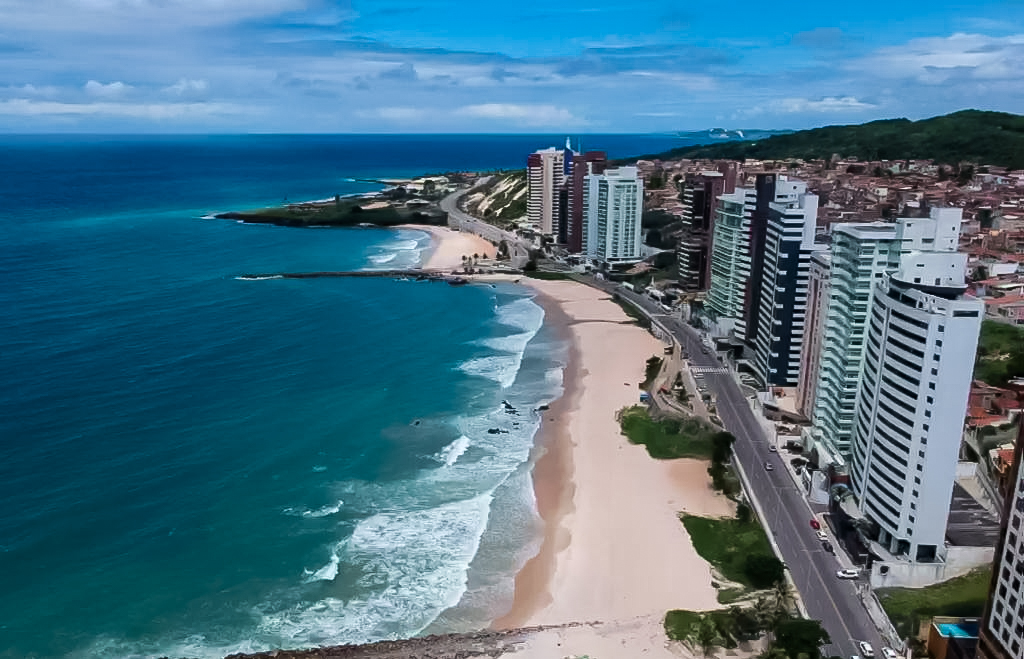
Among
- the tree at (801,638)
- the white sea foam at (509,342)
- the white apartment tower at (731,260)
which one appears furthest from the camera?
the white sea foam at (509,342)

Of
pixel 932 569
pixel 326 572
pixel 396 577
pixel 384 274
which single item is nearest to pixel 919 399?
pixel 932 569

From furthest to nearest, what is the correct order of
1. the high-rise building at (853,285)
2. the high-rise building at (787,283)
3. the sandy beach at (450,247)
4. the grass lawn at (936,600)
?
1. the sandy beach at (450,247)
2. the high-rise building at (787,283)
3. the high-rise building at (853,285)
4. the grass lawn at (936,600)

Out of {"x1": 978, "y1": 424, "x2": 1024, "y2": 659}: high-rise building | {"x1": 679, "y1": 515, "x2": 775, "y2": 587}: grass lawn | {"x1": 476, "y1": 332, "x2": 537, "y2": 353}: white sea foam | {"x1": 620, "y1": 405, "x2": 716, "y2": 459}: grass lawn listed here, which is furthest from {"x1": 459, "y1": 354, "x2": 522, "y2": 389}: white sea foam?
{"x1": 978, "y1": 424, "x2": 1024, "y2": 659}: high-rise building

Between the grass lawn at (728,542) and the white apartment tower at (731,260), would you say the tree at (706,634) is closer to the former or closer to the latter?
the grass lawn at (728,542)

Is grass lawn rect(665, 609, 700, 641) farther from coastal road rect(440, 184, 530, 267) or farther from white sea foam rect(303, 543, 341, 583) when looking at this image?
coastal road rect(440, 184, 530, 267)

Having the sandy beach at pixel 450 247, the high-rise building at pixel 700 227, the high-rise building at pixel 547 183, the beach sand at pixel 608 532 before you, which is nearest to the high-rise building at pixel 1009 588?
the beach sand at pixel 608 532

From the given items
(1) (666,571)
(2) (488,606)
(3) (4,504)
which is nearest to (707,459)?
(1) (666,571)
